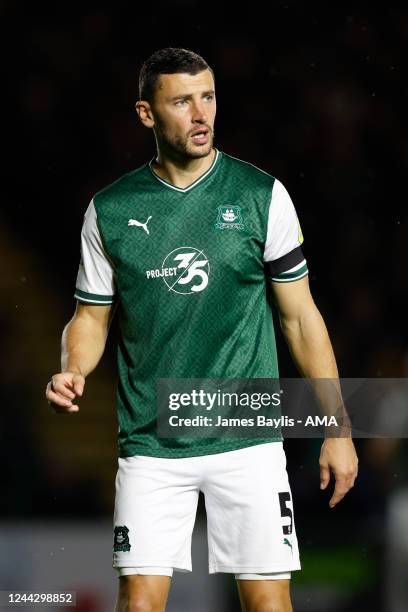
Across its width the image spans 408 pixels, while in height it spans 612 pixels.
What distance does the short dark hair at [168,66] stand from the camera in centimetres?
390

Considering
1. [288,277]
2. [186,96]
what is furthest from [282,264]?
[186,96]

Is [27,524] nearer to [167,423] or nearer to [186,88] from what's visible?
[167,423]

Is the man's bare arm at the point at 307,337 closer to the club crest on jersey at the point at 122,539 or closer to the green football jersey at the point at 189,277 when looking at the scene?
the green football jersey at the point at 189,277

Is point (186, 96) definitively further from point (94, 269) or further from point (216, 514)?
point (216, 514)

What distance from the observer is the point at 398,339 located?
7672 millimetres

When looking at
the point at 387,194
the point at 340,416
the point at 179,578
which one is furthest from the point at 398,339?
the point at 340,416

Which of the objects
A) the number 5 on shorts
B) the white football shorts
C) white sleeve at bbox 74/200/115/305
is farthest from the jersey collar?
the number 5 on shorts

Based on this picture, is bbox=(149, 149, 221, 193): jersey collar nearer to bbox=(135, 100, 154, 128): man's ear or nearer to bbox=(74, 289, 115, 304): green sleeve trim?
bbox=(135, 100, 154, 128): man's ear

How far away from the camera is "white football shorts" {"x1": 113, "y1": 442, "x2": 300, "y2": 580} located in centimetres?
378

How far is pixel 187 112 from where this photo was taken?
3.87m

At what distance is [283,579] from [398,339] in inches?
159

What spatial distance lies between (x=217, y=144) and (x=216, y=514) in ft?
14.6

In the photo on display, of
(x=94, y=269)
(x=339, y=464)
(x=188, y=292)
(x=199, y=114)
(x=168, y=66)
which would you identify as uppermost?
(x=168, y=66)

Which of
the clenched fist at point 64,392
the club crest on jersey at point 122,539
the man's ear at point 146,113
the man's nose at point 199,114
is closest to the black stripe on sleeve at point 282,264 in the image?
the man's nose at point 199,114
